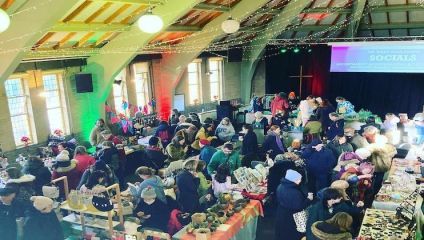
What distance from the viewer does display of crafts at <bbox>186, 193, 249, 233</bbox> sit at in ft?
15.1

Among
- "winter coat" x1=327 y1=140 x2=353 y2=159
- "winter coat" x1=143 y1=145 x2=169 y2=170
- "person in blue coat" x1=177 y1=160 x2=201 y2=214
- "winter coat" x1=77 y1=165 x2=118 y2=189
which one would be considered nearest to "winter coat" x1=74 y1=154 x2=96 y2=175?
"winter coat" x1=77 y1=165 x2=118 y2=189

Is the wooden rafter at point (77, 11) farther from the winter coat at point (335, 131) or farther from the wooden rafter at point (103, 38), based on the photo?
the winter coat at point (335, 131)

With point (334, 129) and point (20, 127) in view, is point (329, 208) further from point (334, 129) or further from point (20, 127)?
point (20, 127)

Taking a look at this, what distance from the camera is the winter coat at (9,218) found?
13.9 feet

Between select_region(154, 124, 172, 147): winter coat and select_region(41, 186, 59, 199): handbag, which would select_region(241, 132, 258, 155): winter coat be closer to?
select_region(154, 124, 172, 147): winter coat

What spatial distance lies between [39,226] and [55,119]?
5.65m

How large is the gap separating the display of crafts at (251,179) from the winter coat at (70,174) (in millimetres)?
2559

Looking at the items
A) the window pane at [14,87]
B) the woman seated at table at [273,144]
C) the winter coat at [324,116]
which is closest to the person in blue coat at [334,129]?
the winter coat at [324,116]

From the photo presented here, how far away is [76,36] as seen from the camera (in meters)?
8.27

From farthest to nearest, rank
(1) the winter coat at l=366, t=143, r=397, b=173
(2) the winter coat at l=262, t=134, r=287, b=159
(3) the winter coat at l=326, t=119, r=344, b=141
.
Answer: (3) the winter coat at l=326, t=119, r=344, b=141 < (2) the winter coat at l=262, t=134, r=287, b=159 < (1) the winter coat at l=366, t=143, r=397, b=173

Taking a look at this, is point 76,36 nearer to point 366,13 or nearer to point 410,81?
point 366,13

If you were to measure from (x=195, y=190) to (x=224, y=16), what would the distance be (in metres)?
6.73

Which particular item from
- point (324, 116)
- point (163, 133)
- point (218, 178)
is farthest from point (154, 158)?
point (324, 116)

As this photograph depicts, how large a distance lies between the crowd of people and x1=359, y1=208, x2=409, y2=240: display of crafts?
15 cm
